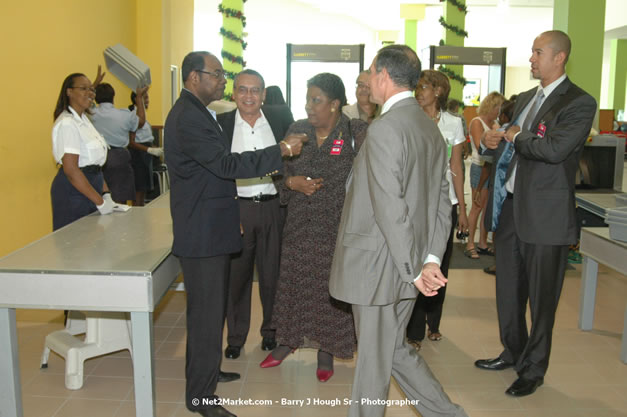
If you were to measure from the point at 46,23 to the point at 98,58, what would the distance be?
148cm

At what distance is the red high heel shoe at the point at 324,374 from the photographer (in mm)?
3204

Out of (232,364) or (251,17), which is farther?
(251,17)

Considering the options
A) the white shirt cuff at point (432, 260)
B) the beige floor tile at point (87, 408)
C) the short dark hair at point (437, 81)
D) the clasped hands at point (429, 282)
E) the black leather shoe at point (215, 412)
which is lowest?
the beige floor tile at point (87, 408)

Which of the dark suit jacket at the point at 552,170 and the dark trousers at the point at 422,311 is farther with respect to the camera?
the dark trousers at the point at 422,311

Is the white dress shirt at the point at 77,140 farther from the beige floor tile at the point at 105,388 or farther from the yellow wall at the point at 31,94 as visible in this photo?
the beige floor tile at the point at 105,388

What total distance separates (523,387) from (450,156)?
1512 mm

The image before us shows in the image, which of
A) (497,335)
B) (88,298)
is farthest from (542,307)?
(88,298)

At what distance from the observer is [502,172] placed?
321 centimetres

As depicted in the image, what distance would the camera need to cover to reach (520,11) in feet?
53.2

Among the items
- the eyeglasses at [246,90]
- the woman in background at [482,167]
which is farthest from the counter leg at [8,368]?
the woman in background at [482,167]

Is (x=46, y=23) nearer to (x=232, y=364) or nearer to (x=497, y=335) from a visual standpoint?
(x=232, y=364)

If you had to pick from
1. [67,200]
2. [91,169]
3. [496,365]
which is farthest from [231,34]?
[496,365]

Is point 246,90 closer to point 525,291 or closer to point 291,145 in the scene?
point 291,145

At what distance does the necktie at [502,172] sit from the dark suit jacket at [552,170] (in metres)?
0.08
